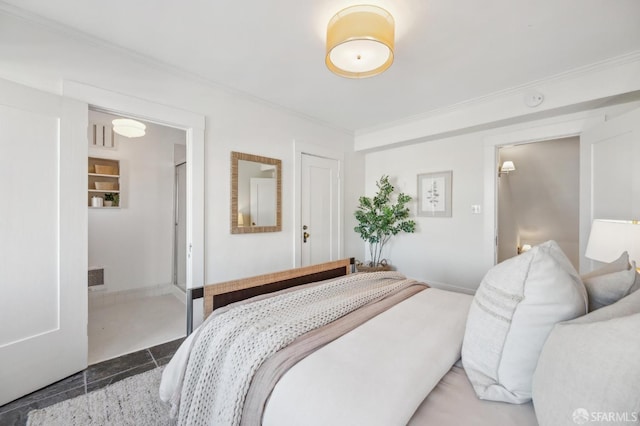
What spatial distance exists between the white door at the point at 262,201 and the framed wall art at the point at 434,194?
2.11 metres

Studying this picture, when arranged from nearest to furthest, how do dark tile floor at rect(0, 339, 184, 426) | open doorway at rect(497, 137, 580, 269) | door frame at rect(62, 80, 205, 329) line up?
dark tile floor at rect(0, 339, 184, 426), door frame at rect(62, 80, 205, 329), open doorway at rect(497, 137, 580, 269)

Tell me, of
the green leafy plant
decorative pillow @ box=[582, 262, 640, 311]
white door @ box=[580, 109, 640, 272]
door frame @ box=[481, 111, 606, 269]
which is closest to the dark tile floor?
decorative pillow @ box=[582, 262, 640, 311]

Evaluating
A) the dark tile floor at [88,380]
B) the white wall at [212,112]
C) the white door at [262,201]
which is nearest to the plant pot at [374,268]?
the white wall at [212,112]

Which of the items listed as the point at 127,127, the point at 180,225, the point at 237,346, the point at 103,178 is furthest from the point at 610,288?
the point at 103,178

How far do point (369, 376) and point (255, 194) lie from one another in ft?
8.23

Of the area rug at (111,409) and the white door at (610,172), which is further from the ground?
the white door at (610,172)

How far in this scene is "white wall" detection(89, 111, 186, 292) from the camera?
3.49 meters

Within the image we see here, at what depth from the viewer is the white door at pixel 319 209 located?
11.9ft

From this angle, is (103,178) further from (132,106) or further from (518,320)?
(518,320)

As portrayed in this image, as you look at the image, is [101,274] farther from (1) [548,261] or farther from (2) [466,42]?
(2) [466,42]

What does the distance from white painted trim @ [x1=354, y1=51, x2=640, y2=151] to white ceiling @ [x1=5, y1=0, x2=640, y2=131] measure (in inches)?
4.9

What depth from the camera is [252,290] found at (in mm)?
1762

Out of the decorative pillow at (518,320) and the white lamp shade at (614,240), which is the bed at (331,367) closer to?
the decorative pillow at (518,320)

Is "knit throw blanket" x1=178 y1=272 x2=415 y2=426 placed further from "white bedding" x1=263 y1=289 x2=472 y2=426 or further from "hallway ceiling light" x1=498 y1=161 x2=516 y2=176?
"hallway ceiling light" x1=498 y1=161 x2=516 y2=176
